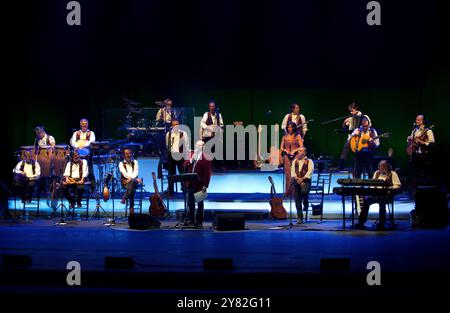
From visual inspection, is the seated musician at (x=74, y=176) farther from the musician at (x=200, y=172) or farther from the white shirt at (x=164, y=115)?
the white shirt at (x=164, y=115)

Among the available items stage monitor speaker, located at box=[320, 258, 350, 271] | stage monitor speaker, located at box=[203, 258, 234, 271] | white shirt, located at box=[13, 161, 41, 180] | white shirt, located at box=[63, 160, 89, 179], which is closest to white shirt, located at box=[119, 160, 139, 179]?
white shirt, located at box=[63, 160, 89, 179]

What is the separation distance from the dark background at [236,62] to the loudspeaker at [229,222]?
6.43 metres

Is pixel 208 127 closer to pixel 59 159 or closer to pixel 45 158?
pixel 59 159

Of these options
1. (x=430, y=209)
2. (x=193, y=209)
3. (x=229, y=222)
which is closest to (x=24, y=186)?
(x=193, y=209)

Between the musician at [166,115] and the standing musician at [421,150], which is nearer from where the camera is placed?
the standing musician at [421,150]

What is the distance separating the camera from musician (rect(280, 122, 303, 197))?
15188mm

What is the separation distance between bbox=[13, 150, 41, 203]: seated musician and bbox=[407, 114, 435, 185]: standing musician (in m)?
7.63

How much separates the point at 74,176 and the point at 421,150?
22.9 ft

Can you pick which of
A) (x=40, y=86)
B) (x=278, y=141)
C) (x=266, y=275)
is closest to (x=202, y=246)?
(x=266, y=275)

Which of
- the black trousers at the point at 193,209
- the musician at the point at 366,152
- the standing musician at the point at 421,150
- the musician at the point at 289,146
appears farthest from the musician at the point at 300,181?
the standing musician at the point at 421,150

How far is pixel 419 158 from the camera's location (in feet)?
51.8

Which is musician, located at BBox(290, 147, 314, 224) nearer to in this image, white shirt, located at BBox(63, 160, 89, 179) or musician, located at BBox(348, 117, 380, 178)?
musician, located at BBox(348, 117, 380, 178)

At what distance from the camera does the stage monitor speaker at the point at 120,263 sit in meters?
9.14
